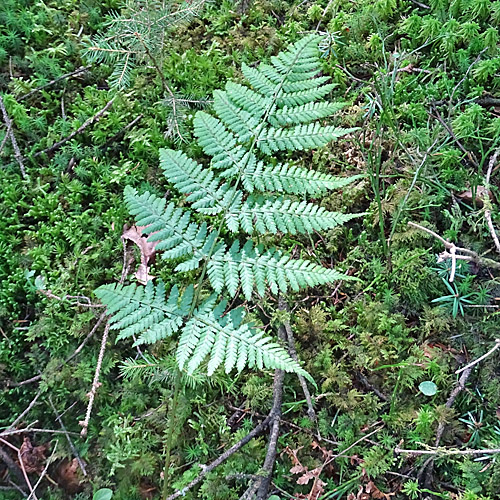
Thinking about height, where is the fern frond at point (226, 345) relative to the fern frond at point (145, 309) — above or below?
below

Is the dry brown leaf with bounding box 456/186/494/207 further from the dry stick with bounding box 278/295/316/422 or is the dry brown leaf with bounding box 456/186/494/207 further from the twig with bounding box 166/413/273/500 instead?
the twig with bounding box 166/413/273/500

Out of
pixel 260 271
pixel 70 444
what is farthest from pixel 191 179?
pixel 70 444

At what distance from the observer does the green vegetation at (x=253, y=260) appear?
229 cm

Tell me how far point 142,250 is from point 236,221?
3.20 ft

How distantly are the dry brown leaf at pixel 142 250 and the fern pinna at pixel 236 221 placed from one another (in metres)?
0.59

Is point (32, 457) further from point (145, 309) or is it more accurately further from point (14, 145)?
point (14, 145)

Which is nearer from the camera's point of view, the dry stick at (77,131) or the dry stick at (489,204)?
the dry stick at (489,204)

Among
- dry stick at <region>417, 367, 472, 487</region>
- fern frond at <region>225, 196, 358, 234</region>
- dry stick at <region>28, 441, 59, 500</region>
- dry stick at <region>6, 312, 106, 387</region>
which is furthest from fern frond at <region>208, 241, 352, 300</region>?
dry stick at <region>28, 441, 59, 500</region>

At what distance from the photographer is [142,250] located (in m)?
2.98

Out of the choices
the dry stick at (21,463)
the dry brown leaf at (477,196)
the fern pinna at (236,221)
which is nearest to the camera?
the fern pinna at (236,221)

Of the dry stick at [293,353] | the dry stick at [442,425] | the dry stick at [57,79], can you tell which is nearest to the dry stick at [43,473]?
the dry stick at [293,353]

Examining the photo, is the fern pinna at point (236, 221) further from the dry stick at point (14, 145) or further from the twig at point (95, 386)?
the dry stick at point (14, 145)

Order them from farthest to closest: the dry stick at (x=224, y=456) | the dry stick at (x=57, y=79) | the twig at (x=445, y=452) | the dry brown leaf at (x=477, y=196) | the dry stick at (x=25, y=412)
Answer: the dry stick at (x=57, y=79), the dry brown leaf at (x=477, y=196), the dry stick at (x=25, y=412), the dry stick at (x=224, y=456), the twig at (x=445, y=452)

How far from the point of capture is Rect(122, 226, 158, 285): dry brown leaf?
291 centimetres
